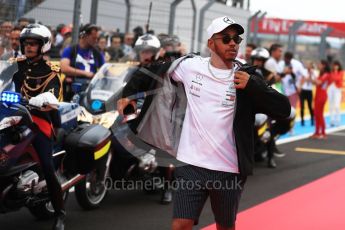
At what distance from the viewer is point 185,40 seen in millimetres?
16469

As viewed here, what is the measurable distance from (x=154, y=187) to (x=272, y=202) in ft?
4.64

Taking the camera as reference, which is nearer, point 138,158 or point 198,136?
point 198,136

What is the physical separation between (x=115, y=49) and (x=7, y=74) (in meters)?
8.11

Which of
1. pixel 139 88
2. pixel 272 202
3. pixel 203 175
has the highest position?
pixel 139 88

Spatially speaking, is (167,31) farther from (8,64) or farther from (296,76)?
(8,64)

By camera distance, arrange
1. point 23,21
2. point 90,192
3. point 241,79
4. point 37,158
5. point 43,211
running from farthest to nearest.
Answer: point 23,21 < point 90,192 < point 43,211 < point 37,158 < point 241,79

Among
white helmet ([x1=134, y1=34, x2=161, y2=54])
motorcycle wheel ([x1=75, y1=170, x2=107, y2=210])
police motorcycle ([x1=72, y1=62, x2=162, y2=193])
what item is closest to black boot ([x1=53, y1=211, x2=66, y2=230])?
motorcycle wheel ([x1=75, y1=170, x2=107, y2=210])

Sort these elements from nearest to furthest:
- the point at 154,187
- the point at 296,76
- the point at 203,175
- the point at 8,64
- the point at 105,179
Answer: the point at 203,175
the point at 8,64
the point at 105,179
the point at 154,187
the point at 296,76

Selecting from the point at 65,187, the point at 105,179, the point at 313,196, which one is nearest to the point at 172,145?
the point at 65,187

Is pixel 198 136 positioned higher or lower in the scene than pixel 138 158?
higher

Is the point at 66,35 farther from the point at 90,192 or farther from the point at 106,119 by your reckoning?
the point at 90,192

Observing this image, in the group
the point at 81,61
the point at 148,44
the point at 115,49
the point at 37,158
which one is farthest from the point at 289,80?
the point at 37,158

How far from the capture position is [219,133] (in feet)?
17.0

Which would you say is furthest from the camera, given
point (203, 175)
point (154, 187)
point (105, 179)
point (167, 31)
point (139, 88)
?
point (167, 31)
